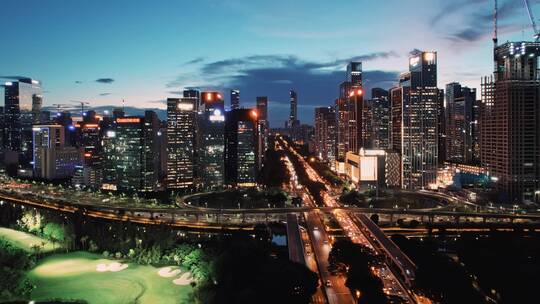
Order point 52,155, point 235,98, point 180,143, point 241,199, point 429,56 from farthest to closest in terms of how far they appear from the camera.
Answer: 1. point 235,98
2. point 52,155
3. point 180,143
4. point 429,56
5. point 241,199

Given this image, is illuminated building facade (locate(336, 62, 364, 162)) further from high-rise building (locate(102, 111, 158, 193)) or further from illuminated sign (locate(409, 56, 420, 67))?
high-rise building (locate(102, 111, 158, 193))

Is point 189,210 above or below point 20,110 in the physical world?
below

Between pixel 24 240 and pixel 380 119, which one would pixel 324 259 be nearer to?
pixel 24 240

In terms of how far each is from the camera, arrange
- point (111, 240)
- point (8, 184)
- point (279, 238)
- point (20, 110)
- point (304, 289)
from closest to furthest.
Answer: point (304, 289) → point (111, 240) → point (279, 238) → point (8, 184) → point (20, 110)

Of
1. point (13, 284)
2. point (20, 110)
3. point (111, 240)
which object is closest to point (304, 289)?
point (13, 284)

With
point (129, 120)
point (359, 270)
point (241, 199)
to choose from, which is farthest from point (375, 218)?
point (129, 120)

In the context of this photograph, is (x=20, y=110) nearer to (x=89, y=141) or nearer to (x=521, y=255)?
(x=89, y=141)

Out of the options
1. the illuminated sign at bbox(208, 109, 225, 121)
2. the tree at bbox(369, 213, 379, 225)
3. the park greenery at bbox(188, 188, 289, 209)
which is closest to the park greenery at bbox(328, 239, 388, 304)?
the tree at bbox(369, 213, 379, 225)
